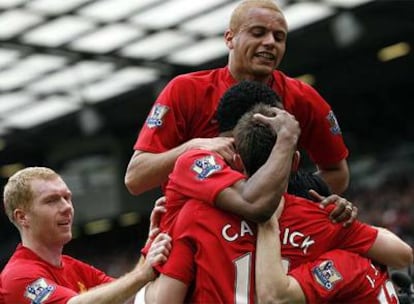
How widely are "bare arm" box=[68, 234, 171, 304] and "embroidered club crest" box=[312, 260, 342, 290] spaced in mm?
492

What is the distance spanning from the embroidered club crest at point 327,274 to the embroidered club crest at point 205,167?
462mm

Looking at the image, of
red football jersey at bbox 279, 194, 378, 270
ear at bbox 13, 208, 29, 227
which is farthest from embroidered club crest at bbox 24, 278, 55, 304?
red football jersey at bbox 279, 194, 378, 270

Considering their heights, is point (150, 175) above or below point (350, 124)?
above

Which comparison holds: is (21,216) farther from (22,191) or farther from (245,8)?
(245,8)

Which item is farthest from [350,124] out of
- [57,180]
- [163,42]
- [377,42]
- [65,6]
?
[57,180]

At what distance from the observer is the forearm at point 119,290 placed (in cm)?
375

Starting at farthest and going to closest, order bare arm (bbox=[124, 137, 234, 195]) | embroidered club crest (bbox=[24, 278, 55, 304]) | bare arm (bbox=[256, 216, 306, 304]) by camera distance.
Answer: embroidered club crest (bbox=[24, 278, 55, 304])
bare arm (bbox=[124, 137, 234, 195])
bare arm (bbox=[256, 216, 306, 304])

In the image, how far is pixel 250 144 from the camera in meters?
3.44

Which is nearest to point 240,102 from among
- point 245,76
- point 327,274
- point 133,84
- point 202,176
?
point 202,176

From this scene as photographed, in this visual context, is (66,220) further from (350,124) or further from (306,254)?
(350,124)

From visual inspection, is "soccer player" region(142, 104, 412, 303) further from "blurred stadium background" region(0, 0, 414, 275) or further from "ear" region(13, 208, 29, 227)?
"blurred stadium background" region(0, 0, 414, 275)

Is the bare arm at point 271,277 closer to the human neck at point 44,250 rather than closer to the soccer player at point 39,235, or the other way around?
the soccer player at point 39,235

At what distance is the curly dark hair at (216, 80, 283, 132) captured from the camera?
3.67 m

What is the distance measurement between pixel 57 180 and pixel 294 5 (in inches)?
532
